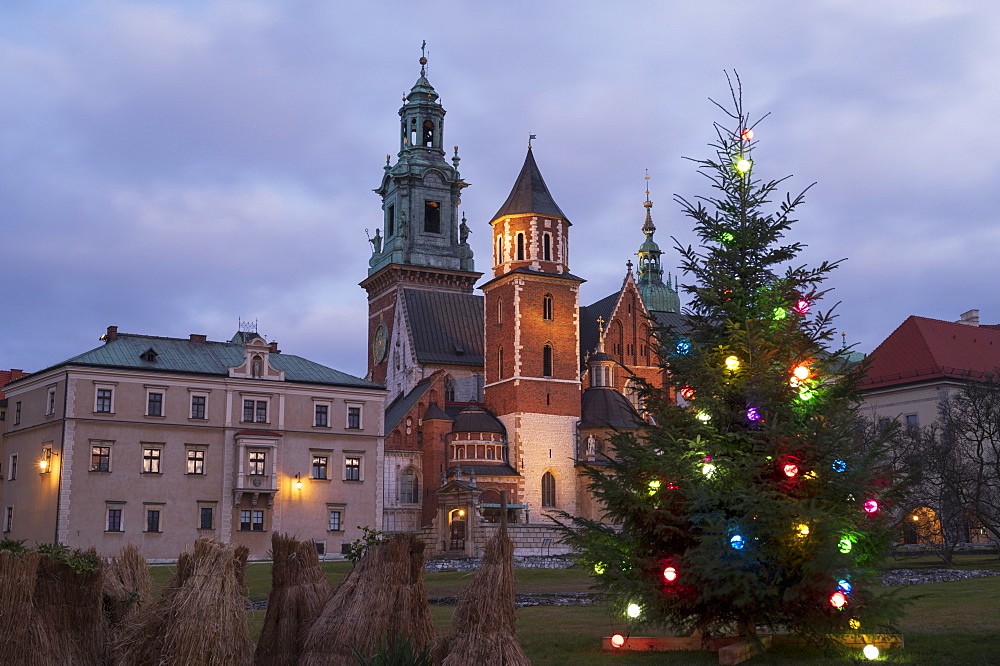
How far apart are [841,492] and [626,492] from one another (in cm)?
292

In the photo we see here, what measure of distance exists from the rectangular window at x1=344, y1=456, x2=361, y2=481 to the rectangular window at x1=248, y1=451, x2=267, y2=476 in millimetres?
4611

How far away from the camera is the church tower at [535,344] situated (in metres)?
64.4

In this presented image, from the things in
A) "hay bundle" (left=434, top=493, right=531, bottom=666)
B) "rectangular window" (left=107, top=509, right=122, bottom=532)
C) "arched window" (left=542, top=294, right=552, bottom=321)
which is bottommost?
"hay bundle" (left=434, top=493, right=531, bottom=666)

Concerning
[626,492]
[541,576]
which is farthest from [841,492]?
[541,576]

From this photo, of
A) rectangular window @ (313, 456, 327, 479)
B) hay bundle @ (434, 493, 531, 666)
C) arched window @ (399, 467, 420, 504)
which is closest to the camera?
hay bundle @ (434, 493, 531, 666)

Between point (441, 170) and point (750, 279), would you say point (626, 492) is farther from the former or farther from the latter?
point (441, 170)

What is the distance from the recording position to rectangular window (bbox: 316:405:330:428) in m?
56.9

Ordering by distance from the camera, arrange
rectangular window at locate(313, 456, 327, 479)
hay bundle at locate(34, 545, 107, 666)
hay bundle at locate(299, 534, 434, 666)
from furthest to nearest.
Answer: rectangular window at locate(313, 456, 327, 479), hay bundle at locate(299, 534, 434, 666), hay bundle at locate(34, 545, 107, 666)

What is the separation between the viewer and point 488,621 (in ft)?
39.0

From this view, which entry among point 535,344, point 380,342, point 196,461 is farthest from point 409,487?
point 380,342

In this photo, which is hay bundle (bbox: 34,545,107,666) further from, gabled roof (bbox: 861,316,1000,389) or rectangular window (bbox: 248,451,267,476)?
gabled roof (bbox: 861,316,1000,389)

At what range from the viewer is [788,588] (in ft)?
46.7

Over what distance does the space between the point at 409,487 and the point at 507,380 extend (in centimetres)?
886

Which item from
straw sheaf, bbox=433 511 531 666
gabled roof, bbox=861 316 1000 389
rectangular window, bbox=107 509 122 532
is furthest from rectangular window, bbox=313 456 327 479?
straw sheaf, bbox=433 511 531 666
